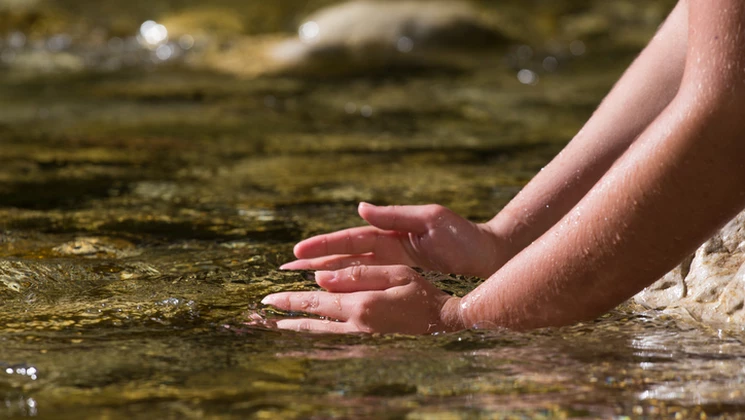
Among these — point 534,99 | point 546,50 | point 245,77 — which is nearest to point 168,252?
point 534,99

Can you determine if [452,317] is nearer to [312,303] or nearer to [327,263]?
[312,303]

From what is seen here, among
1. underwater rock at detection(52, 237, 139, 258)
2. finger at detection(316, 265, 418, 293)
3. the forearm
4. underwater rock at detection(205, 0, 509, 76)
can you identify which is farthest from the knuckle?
underwater rock at detection(205, 0, 509, 76)

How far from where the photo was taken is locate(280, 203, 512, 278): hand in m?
2.13

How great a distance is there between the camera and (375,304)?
71.6 inches

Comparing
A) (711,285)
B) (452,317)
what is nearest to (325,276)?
(452,317)

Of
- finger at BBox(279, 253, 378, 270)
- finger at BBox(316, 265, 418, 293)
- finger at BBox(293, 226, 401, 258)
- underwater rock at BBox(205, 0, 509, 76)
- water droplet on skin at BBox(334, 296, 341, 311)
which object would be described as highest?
underwater rock at BBox(205, 0, 509, 76)

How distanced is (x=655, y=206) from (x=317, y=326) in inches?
25.8

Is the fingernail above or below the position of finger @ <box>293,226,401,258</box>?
below

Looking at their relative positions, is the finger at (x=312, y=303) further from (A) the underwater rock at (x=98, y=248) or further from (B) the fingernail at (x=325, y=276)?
(A) the underwater rock at (x=98, y=248)

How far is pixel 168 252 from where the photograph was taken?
2469 mm

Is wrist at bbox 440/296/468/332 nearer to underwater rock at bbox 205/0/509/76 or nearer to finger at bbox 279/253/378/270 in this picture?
finger at bbox 279/253/378/270

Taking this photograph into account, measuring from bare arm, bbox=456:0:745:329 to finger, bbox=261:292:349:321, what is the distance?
0.25m

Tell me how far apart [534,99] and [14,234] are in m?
3.39

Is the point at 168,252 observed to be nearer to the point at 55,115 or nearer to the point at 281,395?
the point at 281,395
